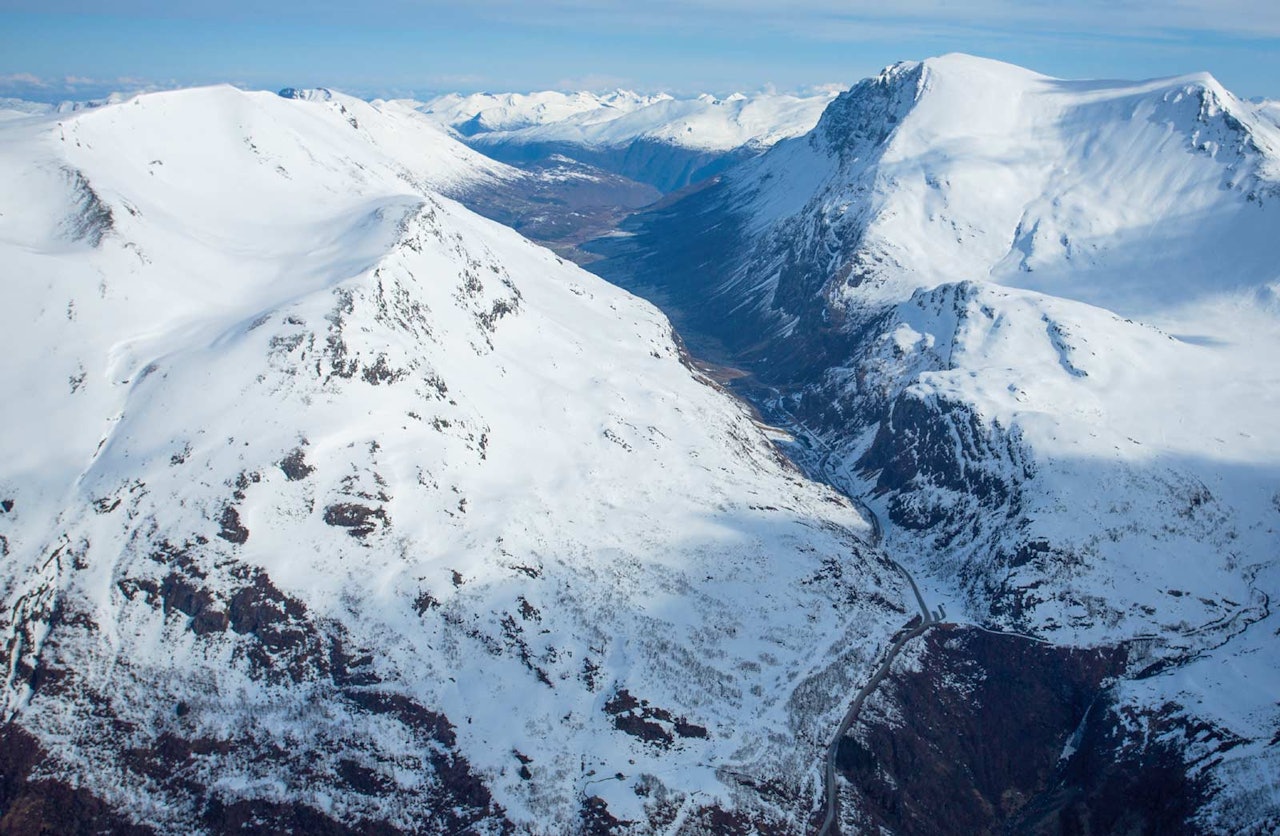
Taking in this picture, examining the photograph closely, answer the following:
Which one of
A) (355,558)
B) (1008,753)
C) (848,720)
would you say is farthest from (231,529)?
(1008,753)

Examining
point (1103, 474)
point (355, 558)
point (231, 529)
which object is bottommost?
point (355, 558)

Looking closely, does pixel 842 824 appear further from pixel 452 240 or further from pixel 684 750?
pixel 452 240

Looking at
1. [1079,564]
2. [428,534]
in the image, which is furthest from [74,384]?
[1079,564]

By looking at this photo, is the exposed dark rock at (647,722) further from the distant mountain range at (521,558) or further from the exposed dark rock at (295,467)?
the exposed dark rock at (295,467)

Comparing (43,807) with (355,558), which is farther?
(355,558)

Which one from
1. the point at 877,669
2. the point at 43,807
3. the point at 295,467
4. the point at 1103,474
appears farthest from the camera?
the point at 1103,474

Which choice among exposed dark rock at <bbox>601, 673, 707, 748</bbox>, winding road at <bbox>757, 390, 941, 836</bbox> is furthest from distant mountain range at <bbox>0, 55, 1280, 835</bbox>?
winding road at <bbox>757, 390, 941, 836</bbox>

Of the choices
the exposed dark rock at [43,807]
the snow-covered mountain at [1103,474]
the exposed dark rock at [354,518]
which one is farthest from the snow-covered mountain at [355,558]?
the snow-covered mountain at [1103,474]

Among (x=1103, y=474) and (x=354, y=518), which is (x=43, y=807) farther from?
Answer: (x=1103, y=474)

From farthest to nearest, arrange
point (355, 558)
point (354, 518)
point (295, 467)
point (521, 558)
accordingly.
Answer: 1. point (521, 558)
2. point (295, 467)
3. point (354, 518)
4. point (355, 558)
